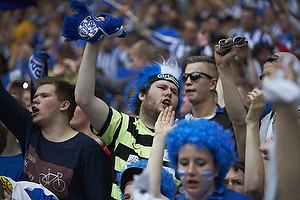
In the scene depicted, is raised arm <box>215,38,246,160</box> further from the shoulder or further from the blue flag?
the blue flag

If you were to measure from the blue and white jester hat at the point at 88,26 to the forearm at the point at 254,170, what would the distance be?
1395mm

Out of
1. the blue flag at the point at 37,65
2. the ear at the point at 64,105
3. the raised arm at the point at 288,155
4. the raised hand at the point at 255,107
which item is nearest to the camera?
the raised arm at the point at 288,155

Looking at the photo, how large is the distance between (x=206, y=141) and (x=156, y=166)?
1.76ft

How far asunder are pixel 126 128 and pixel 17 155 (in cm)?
135

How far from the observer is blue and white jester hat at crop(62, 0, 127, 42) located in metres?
3.95

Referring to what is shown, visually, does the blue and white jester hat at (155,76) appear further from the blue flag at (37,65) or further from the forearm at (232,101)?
the blue flag at (37,65)

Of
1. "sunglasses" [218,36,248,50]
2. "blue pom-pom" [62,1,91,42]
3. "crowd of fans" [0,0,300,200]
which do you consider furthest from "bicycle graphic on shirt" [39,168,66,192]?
"sunglasses" [218,36,248,50]

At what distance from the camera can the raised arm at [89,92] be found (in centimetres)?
390

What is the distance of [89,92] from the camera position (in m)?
3.91

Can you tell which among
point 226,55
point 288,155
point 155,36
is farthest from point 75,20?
point 155,36

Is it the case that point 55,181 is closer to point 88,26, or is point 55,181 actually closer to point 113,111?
point 113,111

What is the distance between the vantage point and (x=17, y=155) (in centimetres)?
485

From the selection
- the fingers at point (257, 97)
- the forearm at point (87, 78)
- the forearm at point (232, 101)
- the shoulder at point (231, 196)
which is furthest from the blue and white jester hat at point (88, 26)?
the shoulder at point (231, 196)

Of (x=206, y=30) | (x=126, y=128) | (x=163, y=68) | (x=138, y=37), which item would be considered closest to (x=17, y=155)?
(x=126, y=128)
